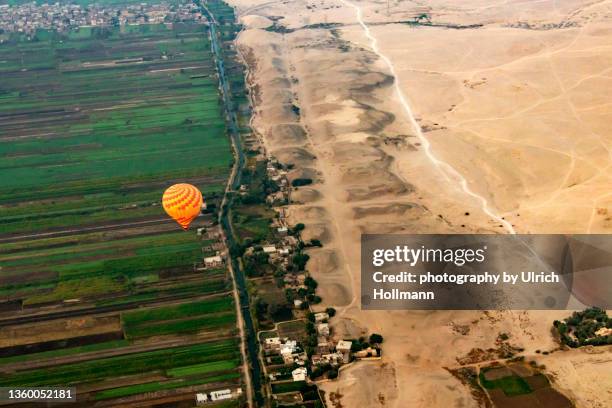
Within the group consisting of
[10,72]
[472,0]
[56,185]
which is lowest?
[56,185]

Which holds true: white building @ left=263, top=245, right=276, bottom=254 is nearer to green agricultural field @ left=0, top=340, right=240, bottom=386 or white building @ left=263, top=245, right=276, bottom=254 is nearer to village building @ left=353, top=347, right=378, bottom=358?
green agricultural field @ left=0, top=340, right=240, bottom=386

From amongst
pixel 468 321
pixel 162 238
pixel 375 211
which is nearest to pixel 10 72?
pixel 162 238

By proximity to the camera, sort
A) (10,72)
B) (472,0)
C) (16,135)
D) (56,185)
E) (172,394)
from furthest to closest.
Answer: (472,0), (10,72), (16,135), (56,185), (172,394)

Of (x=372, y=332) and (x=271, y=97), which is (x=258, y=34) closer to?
(x=271, y=97)

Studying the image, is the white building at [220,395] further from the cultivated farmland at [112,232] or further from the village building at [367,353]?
the village building at [367,353]

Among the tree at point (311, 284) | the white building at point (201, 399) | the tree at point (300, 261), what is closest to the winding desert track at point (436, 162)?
the tree at point (300, 261)
